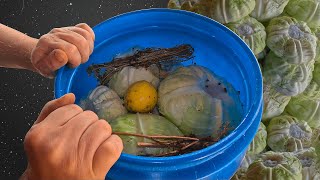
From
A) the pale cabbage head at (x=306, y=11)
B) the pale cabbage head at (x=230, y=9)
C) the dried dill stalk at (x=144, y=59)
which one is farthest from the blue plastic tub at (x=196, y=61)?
the pale cabbage head at (x=306, y=11)

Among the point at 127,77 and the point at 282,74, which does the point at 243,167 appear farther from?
the point at 127,77

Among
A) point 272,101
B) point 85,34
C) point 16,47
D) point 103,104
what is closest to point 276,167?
point 272,101

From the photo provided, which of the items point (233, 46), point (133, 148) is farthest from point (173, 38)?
point (133, 148)

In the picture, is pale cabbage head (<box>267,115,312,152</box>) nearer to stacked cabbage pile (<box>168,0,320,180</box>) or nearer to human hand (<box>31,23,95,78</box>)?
stacked cabbage pile (<box>168,0,320,180</box>)

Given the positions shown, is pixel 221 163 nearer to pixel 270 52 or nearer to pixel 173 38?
pixel 173 38

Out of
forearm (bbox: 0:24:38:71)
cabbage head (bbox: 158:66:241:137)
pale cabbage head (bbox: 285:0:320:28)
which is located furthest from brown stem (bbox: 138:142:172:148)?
pale cabbage head (bbox: 285:0:320:28)

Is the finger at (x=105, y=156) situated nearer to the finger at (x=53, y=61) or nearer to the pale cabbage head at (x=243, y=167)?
the finger at (x=53, y=61)
